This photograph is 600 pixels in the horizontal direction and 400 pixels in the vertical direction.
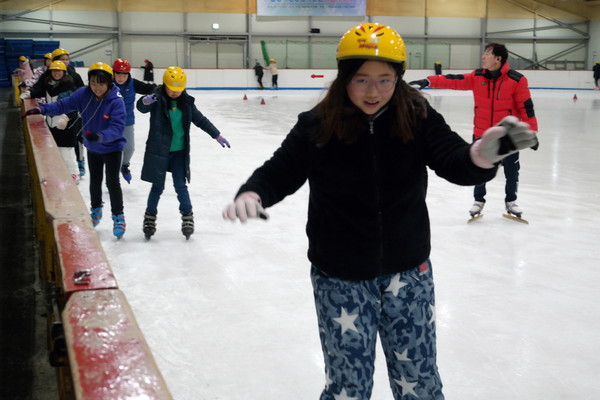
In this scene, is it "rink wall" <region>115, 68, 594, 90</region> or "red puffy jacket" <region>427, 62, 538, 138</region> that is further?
"rink wall" <region>115, 68, 594, 90</region>

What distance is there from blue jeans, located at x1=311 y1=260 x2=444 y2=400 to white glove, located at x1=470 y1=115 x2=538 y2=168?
0.40m

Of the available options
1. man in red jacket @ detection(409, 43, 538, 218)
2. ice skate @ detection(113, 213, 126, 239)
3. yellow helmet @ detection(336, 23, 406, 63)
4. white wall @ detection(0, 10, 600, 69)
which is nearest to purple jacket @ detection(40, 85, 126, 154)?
ice skate @ detection(113, 213, 126, 239)

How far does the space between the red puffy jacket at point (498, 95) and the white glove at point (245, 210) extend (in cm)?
398

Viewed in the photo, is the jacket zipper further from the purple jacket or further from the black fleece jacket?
the purple jacket

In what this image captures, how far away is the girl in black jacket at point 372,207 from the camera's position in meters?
1.85

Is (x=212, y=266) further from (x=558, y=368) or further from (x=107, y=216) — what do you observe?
(x=558, y=368)

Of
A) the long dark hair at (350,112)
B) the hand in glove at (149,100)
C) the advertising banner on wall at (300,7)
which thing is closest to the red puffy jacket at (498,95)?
the hand in glove at (149,100)

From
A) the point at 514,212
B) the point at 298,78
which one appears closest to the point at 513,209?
the point at 514,212

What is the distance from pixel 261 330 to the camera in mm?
3363

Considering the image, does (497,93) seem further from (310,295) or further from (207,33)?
(207,33)

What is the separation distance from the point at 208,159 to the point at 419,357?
7.38 metres

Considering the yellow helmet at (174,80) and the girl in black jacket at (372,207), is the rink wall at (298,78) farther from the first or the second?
the girl in black jacket at (372,207)

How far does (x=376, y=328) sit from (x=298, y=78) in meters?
27.7

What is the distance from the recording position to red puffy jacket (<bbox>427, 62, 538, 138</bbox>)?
547 cm
